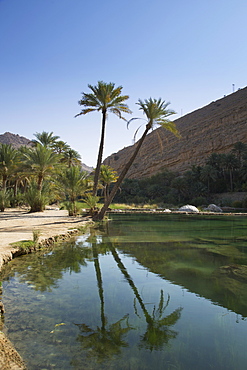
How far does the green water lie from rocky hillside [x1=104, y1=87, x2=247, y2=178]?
56.1m

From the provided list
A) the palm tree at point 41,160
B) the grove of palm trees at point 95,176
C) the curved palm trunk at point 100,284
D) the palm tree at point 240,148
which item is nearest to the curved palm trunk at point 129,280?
the curved palm trunk at point 100,284

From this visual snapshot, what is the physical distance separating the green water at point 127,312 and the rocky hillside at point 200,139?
5609 centimetres

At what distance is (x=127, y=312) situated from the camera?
3.41m

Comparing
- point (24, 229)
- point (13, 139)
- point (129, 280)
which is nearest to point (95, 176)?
point (24, 229)

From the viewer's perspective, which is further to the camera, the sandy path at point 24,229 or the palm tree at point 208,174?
the palm tree at point 208,174

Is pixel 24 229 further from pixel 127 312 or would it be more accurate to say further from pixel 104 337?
pixel 104 337

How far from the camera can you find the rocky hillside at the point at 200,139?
216 feet

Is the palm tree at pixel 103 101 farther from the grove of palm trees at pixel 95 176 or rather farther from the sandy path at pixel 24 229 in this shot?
the sandy path at pixel 24 229

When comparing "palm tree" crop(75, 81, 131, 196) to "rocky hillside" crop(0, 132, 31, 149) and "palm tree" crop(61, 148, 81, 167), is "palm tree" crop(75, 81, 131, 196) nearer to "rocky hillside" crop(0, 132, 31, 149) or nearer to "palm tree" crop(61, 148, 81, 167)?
"palm tree" crop(61, 148, 81, 167)

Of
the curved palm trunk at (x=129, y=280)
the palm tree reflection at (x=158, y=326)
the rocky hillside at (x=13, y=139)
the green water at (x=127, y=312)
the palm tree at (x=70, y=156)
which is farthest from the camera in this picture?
the rocky hillside at (x=13, y=139)

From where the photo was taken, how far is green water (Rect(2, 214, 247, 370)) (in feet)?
7.98

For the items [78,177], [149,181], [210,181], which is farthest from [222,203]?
[78,177]

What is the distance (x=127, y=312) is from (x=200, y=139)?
7254cm

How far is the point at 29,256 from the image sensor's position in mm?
6422
